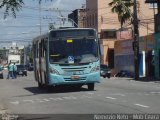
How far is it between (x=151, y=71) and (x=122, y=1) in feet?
27.3

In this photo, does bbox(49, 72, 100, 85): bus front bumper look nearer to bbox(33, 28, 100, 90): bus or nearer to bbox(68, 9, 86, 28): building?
bbox(33, 28, 100, 90): bus

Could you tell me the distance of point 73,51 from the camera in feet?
90.8

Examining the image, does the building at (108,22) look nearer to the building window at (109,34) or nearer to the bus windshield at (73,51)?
the building window at (109,34)

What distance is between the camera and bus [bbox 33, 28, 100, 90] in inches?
1089

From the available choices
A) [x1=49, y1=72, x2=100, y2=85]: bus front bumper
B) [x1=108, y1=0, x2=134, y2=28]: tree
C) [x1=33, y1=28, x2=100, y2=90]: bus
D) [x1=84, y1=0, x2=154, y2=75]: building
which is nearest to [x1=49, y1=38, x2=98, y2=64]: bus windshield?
[x1=33, y1=28, x2=100, y2=90]: bus

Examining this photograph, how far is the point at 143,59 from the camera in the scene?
61.3 metres

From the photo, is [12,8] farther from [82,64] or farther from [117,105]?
[82,64]

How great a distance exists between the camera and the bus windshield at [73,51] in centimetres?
2767

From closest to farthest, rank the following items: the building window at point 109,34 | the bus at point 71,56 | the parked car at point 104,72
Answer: the bus at point 71,56, the parked car at point 104,72, the building window at point 109,34

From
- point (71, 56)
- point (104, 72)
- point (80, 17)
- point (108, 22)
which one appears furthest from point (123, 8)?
point (80, 17)

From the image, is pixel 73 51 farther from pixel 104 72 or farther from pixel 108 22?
pixel 108 22

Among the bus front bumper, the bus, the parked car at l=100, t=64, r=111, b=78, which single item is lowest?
the parked car at l=100, t=64, r=111, b=78

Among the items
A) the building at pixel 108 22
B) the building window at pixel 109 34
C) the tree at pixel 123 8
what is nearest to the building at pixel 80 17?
the building at pixel 108 22

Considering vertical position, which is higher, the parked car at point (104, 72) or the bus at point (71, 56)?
the bus at point (71, 56)
